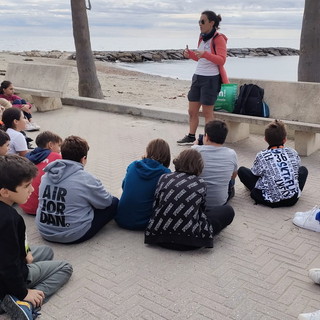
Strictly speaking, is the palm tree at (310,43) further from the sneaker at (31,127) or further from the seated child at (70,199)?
the seated child at (70,199)

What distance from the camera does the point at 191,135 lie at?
23.0ft

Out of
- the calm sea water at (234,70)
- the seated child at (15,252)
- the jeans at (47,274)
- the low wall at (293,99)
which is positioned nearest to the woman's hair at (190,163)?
the jeans at (47,274)

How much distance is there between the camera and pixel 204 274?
10.8 feet

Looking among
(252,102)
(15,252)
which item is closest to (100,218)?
(15,252)

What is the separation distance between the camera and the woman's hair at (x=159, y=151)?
3.89 m

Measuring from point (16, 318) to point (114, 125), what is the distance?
6.15 metres

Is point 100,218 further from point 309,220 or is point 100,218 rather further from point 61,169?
point 309,220

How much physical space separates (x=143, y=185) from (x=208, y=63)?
3.19 metres

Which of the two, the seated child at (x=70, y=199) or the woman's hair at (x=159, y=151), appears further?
the woman's hair at (x=159, y=151)

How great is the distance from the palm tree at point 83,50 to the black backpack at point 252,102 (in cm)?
622

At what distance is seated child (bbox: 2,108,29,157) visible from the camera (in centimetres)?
499

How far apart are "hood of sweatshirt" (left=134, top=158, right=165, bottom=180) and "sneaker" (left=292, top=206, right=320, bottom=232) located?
1.44 m

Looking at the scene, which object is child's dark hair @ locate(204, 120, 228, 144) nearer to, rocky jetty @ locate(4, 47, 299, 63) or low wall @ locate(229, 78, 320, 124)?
low wall @ locate(229, 78, 320, 124)

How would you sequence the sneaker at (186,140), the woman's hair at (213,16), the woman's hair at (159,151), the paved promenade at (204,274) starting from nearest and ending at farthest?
the paved promenade at (204,274) → the woman's hair at (159,151) → the woman's hair at (213,16) → the sneaker at (186,140)
